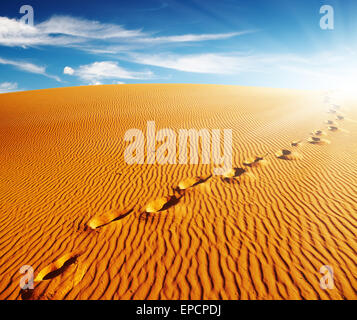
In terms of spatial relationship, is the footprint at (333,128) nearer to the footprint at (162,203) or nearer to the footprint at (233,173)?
the footprint at (233,173)

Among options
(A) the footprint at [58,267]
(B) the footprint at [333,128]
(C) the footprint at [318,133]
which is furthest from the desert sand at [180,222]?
(B) the footprint at [333,128]

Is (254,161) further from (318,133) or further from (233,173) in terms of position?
(318,133)

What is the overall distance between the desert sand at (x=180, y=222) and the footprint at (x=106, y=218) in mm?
33

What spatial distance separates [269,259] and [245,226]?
0.99 metres

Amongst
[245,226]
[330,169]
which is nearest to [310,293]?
[245,226]

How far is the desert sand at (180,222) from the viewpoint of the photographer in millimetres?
3469

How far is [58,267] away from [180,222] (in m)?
2.83

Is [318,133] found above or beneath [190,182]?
above

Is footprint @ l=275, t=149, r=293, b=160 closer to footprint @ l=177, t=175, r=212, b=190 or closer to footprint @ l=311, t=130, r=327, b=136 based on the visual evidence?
footprint @ l=177, t=175, r=212, b=190

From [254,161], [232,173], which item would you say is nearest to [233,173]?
[232,173]

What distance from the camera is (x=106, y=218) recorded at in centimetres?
526

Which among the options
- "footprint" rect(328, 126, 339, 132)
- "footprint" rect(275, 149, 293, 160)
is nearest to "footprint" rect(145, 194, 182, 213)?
"footprint" rect(275, 149, 293, 160)

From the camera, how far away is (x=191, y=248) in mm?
4148

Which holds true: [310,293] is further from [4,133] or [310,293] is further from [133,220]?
[4,133]
